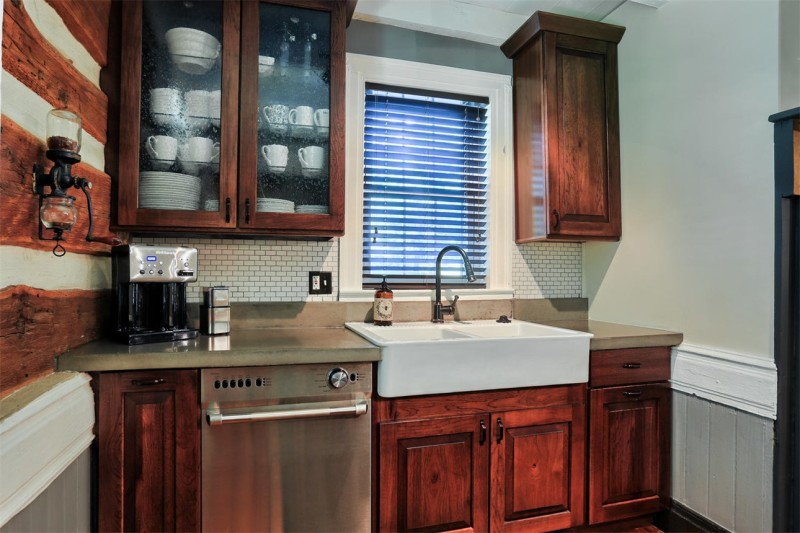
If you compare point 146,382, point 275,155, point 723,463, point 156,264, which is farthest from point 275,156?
point 723,463

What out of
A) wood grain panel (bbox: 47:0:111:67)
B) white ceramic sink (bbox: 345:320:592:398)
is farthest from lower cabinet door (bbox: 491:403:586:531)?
wood grain panel (bbox: 47:0:111:67)

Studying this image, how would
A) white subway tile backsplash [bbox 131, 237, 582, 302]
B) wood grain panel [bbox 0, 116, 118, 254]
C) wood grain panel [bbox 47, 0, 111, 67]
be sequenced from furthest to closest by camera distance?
white subway tile backsplash [bbox 131, 237, 582, 302] < wood grain panel [bbox 47, 0, 111, 67] < wood grain panel [bbox 0, 116, 118, 254]

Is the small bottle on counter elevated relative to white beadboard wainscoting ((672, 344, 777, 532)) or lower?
elevated

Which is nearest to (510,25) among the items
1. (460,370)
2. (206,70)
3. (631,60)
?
(631,60)

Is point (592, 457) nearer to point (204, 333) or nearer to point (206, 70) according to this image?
point (204, 333)

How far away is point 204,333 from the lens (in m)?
1.93

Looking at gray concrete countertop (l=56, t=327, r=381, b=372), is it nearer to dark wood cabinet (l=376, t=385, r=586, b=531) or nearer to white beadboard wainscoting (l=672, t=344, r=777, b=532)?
dark wood cabinet (l=376, t=385, r=586, b=531)

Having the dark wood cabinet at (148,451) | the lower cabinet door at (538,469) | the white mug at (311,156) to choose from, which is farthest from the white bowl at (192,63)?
the lower cabinet door at (538,469)

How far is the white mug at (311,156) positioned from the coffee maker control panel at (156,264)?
60 cm

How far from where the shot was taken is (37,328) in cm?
131

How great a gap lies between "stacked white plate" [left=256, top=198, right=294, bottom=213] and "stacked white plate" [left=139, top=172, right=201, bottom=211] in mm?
264

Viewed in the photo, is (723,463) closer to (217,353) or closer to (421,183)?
(421,183)

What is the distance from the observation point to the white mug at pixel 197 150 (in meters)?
1.86

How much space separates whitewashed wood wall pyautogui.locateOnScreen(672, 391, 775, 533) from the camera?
174 cm
